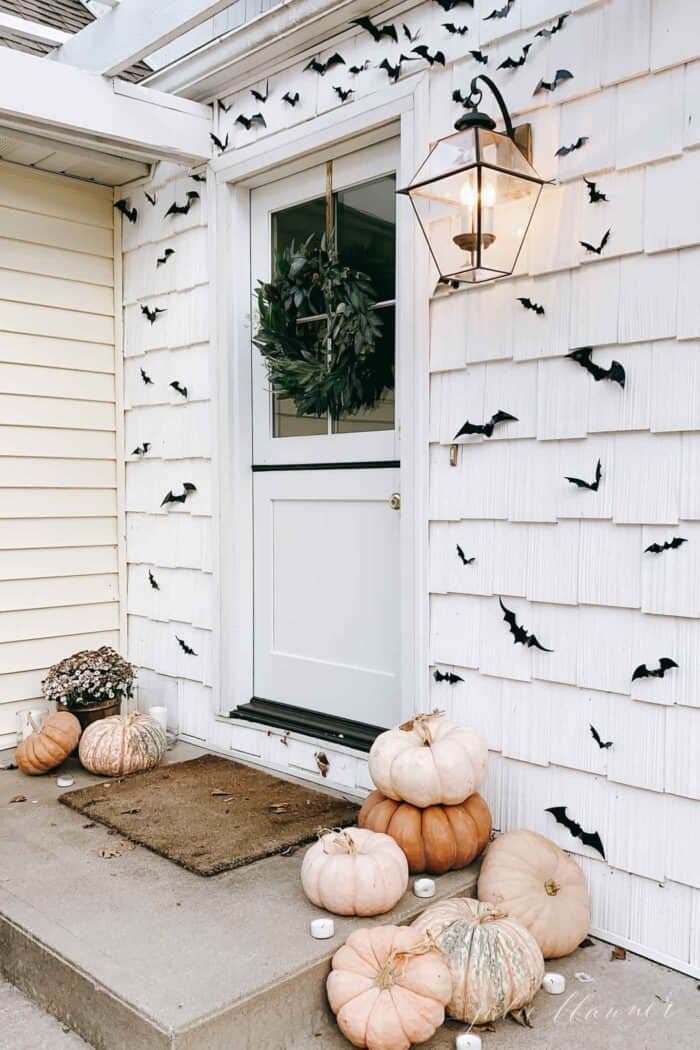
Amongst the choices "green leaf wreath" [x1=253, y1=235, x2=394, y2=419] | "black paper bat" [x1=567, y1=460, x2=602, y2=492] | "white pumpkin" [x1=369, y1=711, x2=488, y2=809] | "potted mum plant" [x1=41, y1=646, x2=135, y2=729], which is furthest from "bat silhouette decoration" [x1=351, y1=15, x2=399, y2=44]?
"potted mum plant" [x1=41, y1=646, x2=135, y2=729]

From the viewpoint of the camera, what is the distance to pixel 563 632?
93.9 inches

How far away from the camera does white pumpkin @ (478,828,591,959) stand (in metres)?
2.17

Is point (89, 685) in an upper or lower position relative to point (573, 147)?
lower

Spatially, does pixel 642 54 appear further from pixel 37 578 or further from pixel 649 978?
pixel 37 578

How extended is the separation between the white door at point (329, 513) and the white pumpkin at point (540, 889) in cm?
74

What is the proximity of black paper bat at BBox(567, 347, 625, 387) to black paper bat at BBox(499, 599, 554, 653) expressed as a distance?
0.68 meters

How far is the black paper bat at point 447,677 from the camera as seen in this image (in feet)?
8.69

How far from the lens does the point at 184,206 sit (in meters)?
3.55

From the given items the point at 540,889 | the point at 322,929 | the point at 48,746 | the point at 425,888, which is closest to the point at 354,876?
the point at 322,929

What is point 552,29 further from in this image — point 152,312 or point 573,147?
point 152,312

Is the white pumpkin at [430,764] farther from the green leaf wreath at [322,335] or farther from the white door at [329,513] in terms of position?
the green leaf wreath at [322,335]

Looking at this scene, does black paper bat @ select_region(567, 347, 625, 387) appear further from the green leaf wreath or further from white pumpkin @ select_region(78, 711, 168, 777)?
white pumpkin @ select_region(78, 711, 168, 777)

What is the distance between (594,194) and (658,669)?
1200 millimetres

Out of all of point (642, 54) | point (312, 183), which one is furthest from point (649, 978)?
point (312, 183)
